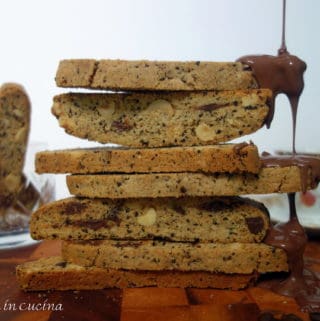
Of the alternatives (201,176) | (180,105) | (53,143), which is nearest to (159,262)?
(201,176)

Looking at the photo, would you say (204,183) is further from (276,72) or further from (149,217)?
(276,72)

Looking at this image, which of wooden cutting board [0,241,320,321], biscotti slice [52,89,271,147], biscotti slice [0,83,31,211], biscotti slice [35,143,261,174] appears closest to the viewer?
wooden cutting board [0,241,320,321]

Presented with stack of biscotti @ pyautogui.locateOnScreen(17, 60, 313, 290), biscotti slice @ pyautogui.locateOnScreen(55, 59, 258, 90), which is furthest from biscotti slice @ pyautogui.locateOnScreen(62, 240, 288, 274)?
biscotti slice @ pyautogui.locateOnScreen(55, 59, 258, 90)

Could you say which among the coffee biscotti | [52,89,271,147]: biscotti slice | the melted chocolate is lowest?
the melted chocolate

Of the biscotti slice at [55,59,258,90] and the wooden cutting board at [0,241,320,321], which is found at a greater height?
the biscotti slice at [55,59,258,90]

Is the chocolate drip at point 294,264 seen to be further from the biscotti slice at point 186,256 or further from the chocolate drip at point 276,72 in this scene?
the chocolate drip at point 276,72

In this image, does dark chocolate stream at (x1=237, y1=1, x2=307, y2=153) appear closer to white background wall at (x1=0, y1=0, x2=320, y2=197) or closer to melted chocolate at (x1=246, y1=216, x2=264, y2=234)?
melted chocolate at (x1=246, y1=216, x2=264, y2=234)

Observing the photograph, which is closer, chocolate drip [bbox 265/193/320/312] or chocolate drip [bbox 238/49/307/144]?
chocolate drip [bbox 265/193/320/312]
